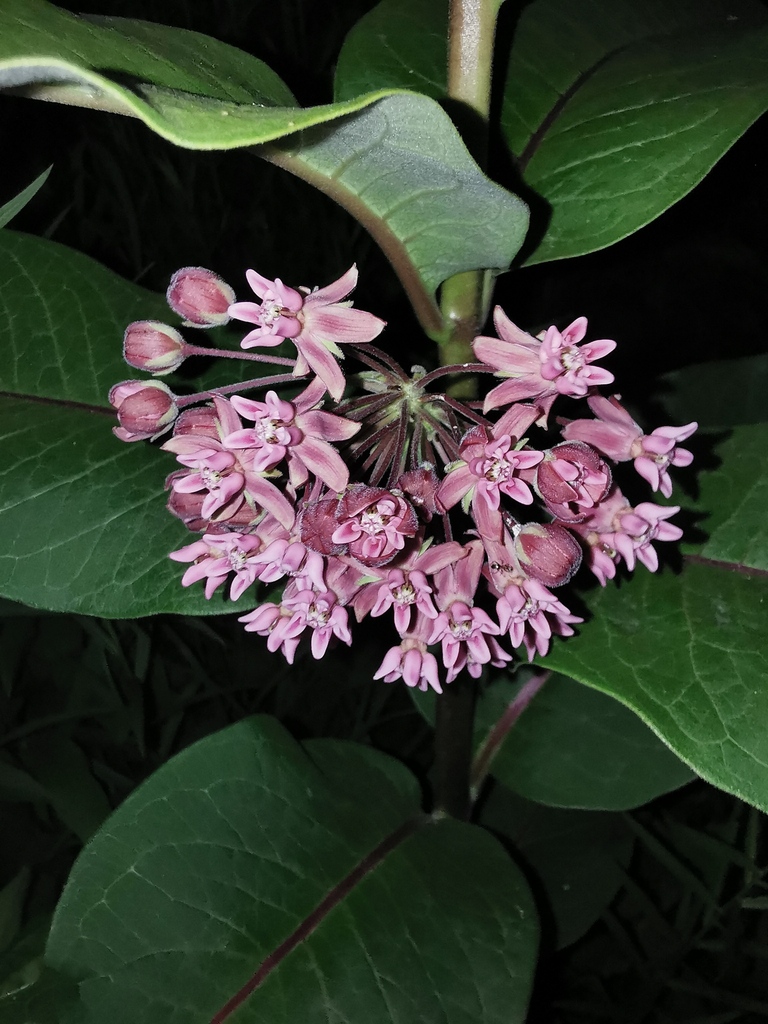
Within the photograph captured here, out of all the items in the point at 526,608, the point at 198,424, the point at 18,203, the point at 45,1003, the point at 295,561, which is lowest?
the point at 45,1003

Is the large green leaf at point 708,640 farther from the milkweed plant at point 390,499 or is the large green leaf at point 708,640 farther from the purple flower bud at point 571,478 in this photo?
the purple flower bud at point 571,478

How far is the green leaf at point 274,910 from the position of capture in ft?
2.79

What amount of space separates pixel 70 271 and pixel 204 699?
38.4 inches

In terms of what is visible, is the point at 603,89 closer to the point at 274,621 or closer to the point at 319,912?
the point at 274,621

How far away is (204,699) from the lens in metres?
1.71

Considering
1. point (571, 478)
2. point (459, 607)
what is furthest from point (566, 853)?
point (571, 478)

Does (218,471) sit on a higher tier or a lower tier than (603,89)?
lower

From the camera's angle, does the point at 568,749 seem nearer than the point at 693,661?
No

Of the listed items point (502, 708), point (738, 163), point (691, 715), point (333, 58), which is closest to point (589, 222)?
point (691, 715)

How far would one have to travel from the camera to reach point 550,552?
2.25 ft

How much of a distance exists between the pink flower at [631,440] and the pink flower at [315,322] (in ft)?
0.66

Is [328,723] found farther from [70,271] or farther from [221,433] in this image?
[221,433]

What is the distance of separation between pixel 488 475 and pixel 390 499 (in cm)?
8

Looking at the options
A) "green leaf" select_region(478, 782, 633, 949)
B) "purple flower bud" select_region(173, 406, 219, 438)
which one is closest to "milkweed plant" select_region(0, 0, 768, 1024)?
"purple flower bud" select_region(173, 406, 219, 438)
